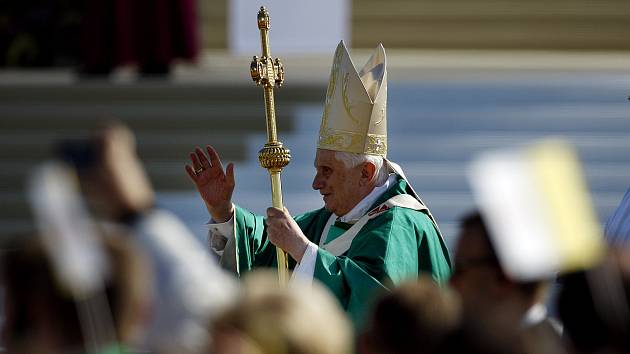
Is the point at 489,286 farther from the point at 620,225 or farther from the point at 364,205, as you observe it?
the point at 364,205

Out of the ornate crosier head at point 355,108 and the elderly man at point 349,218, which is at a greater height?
the ornate crosier head at point 355,108

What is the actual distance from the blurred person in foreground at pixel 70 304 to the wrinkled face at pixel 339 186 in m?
2.93

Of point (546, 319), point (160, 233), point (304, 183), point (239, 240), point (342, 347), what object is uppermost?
point (160, 233)

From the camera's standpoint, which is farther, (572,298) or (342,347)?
(572,298)

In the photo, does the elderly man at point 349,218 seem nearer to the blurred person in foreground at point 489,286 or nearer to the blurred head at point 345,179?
the blurred head at point 345,179

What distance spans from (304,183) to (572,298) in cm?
639

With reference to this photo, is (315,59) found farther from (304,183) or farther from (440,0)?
(304,183)

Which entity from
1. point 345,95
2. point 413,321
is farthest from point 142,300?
point 345,95

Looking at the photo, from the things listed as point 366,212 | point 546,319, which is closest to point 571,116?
point 366,212

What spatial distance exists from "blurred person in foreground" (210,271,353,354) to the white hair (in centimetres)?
298

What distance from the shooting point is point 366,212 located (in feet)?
18.3

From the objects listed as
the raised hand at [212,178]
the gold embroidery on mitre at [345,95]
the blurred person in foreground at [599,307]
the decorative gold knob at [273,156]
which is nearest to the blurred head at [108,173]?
the blurred person in foreground at [599,307]

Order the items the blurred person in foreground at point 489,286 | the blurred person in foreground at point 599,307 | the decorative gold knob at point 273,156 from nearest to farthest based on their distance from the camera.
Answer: the blurred person in foreground at point 599,307 < the blurred person in foreground at point 489,286 < the decorative gold knob at point 273,156

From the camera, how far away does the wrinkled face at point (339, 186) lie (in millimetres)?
5547
